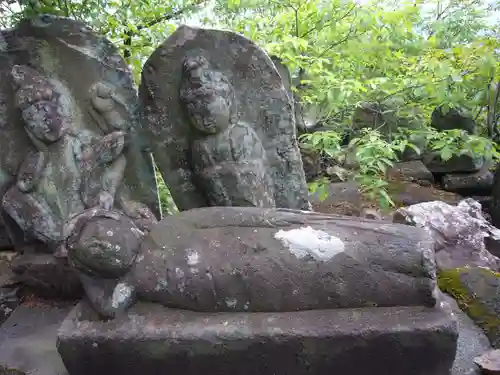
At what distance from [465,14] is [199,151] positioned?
4112 millimetres

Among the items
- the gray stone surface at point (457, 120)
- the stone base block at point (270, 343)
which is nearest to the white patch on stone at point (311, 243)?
the stone base block at point (270, 343)

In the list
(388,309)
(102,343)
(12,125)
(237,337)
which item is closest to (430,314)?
(388,309)

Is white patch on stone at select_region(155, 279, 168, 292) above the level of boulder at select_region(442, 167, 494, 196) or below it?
above

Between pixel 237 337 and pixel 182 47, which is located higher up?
pixel 182 47

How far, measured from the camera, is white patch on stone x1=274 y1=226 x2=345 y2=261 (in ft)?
5.58

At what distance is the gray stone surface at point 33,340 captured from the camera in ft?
6.54

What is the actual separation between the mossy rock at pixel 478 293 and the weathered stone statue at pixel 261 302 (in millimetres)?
542

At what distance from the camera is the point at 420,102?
13.2 ft

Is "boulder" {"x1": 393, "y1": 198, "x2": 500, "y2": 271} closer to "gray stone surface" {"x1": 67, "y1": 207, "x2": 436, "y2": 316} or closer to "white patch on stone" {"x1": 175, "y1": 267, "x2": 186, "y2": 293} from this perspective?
"gray stone surface" {"x1": 67, "y1": 207, "x2": 436, "y2": 316}

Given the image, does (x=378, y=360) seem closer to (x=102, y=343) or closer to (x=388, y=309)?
(x=388, y=309)

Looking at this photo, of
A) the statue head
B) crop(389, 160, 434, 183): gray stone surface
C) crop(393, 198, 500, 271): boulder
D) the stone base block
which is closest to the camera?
the stone base block

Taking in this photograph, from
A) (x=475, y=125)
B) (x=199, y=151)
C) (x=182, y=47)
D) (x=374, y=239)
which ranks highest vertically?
(x=182, y=47)

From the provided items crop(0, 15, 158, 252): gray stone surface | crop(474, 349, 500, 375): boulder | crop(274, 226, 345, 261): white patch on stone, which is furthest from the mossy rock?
crop(0, 15, 158, 252): gray stone surface

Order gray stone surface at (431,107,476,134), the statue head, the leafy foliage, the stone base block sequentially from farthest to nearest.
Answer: gray stone surface at (431,107,476,134), the leafy foliage, the statue head, the stone base block
